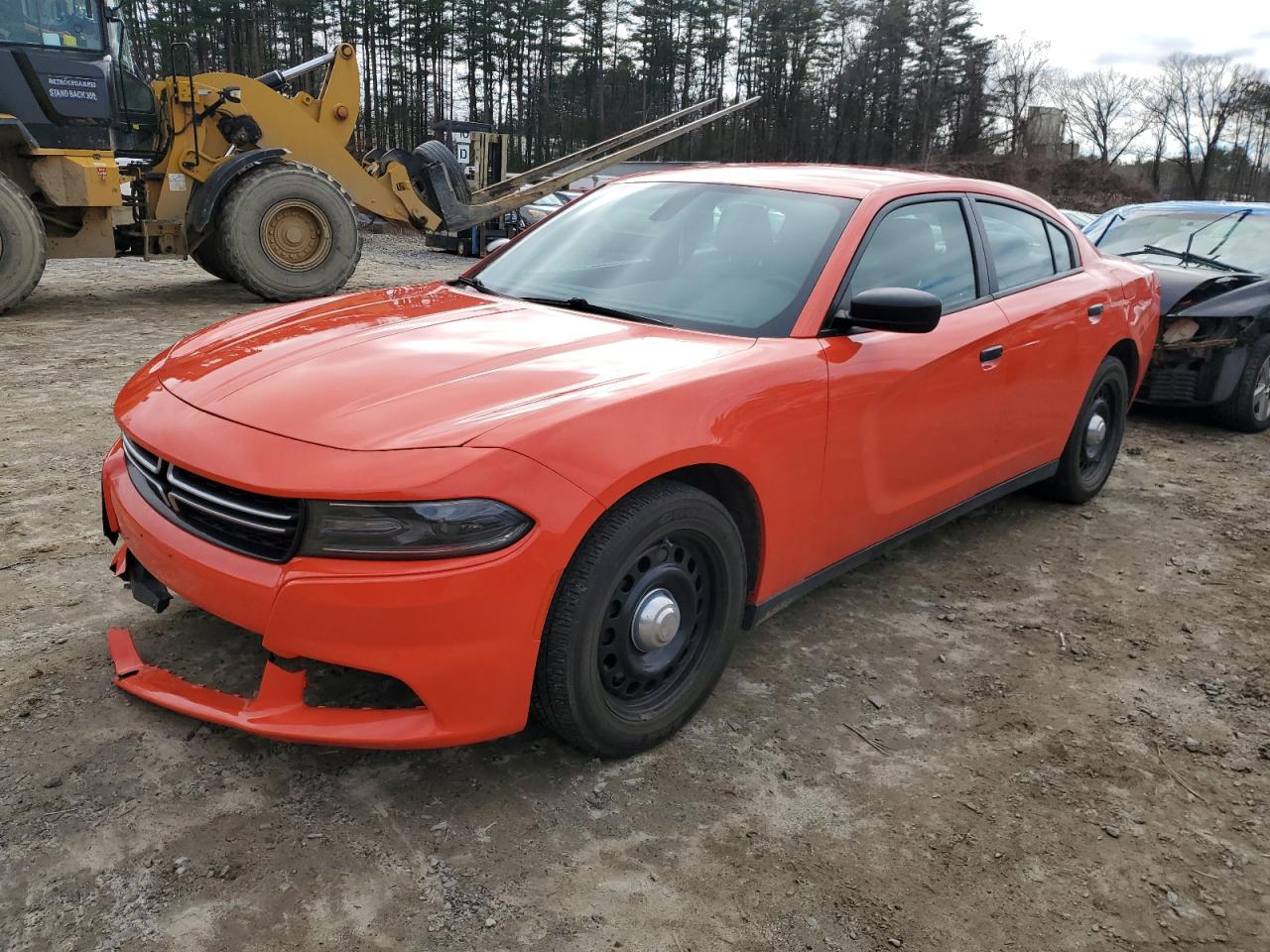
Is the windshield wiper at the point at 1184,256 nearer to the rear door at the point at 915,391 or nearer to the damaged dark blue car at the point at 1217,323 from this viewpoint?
the damaged dark blue car at the point at 1217,323

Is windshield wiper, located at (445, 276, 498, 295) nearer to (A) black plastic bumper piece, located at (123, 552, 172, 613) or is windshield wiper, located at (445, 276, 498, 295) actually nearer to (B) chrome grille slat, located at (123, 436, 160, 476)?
(B) chrome grille slat, located at (123, 436, 160, 476)

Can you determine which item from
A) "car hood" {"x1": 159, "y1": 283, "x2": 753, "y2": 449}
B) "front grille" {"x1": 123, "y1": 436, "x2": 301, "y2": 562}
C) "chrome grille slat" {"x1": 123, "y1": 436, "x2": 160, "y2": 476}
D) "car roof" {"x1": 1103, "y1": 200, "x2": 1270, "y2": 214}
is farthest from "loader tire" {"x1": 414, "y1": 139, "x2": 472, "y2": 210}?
"front grille" {"x1": 123, "y1": 436, "x2": 301, "y2": 562}

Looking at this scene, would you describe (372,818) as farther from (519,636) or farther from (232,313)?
(232,313)

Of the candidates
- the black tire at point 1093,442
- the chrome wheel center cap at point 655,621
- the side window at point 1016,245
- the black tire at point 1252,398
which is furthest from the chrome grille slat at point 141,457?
the black tire at point 1252,398

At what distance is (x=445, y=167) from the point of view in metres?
12.3

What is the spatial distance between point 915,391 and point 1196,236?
5330 millimetres

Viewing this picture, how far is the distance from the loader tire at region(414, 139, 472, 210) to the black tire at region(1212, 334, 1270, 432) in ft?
29.9

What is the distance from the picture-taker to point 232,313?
9.86 meters

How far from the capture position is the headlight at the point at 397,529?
83.2 inches

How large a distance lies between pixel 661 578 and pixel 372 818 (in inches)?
36.4

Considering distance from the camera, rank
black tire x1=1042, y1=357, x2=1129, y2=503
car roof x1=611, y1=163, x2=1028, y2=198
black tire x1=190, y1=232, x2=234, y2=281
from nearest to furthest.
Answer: car roof x1=611, y1=163, x2=1028, y2=198, black tire x1=1042, y1=357, x2=1129, y2=503, black tire x1=190, y1=232, x2=234, y2=281

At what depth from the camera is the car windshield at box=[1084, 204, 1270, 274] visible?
22.7 ft

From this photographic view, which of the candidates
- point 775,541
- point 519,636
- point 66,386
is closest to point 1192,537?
point 775,541

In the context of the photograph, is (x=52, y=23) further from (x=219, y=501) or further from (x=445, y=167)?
(x=219, y=501)
